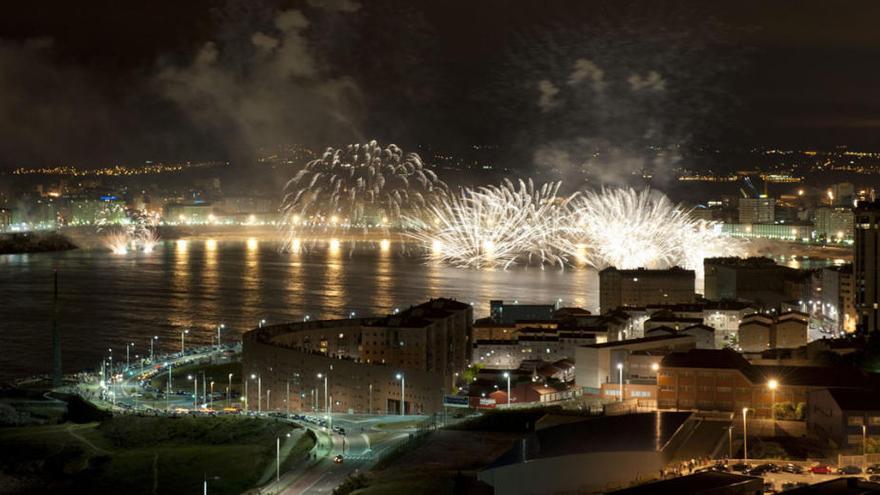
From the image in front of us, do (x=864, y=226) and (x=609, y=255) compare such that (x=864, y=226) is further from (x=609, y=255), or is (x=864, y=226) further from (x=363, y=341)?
(x=609, y=255)

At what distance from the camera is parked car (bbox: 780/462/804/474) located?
14.2 feet

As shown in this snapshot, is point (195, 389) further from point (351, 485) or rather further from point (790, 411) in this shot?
point (790, 411)

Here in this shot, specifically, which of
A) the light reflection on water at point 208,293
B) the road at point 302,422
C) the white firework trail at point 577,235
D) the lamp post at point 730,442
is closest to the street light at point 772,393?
the lamp post at point 730,442

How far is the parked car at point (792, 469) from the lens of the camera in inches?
171

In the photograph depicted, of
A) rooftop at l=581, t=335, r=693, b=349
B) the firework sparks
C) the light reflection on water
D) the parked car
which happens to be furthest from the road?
the firework sparks

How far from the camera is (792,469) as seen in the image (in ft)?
14.3

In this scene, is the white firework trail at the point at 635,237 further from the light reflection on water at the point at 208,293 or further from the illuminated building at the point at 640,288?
the illuminated building at the point at 640,288

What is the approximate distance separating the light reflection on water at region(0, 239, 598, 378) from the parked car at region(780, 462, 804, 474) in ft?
25.8

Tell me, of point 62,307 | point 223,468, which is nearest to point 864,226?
point 223,468

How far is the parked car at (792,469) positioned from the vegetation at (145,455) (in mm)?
2778

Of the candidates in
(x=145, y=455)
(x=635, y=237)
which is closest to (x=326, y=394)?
(x=145, y=455)

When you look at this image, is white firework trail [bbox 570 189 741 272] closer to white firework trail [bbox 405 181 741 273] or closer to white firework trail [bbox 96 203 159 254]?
white firework trail [bbox 405 181 741 273]

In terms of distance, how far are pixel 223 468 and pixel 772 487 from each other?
3.43 m

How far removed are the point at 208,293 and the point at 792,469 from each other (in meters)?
13.7
